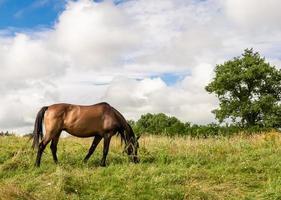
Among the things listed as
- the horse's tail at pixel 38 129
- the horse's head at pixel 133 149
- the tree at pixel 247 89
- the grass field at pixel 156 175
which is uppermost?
the tree at pixel 247 89

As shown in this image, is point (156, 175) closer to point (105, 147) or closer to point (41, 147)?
point (105, 147)

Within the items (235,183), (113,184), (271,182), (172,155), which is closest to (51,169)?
(113,184)

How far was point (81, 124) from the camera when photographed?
1166 cm

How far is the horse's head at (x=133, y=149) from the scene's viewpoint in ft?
37.1

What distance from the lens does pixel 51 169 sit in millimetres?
10234

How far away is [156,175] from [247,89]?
32489mm

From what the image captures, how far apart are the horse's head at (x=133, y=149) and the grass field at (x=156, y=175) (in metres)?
0.24

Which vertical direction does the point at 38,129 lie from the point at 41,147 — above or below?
above

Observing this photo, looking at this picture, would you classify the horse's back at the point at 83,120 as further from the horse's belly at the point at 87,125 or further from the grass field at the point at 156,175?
the grass field at the point at 156,175

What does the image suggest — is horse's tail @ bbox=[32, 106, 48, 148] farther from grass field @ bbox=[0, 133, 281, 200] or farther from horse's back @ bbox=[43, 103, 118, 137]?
grass field @ bbox=[0, 133, 281, 200]

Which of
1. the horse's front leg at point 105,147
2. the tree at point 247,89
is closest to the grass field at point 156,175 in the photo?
the horse's front leg at point 105,147

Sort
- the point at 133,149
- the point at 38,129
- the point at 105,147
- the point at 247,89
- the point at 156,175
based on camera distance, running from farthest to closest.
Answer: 1. the point at 247,89
2. the point at 38,129
3. the point at 133,149
4. the point at 105,147
5. the point at 156,175

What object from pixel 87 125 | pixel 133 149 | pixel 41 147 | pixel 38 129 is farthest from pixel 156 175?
pixel 38 129

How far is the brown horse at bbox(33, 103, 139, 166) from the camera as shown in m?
11.5
